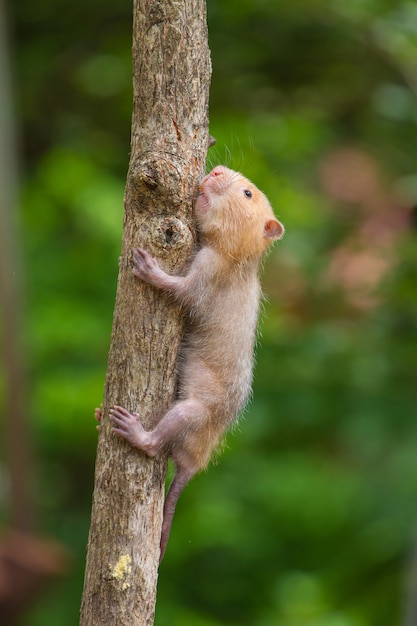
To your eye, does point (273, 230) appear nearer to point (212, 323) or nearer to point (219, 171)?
point (219, 171)

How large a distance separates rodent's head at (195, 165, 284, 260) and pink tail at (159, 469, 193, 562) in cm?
112

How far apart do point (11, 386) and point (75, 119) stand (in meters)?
3.19

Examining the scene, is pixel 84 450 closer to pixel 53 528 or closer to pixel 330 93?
pixel 53 528

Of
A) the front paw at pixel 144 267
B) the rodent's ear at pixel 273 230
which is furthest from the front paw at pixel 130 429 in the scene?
the rodent's ear at pixel 273 230

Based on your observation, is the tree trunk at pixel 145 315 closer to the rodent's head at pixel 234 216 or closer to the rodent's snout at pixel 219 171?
the rodent's head at pixel 234 216

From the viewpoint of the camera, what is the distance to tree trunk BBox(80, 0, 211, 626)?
4.05 metres

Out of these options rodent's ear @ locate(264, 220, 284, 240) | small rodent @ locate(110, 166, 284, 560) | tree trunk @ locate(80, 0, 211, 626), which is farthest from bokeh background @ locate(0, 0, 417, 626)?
tree trunk @ locate(80, 0, 211, 626)

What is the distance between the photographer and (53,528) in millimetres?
10320

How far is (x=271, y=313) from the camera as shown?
9.71 metres

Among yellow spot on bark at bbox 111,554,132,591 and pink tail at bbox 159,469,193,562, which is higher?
pink tail at bbox 159,469,193,562

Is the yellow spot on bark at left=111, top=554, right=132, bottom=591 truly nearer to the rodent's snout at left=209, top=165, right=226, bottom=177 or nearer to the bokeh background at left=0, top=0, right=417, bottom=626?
the rodent's snout at left=209, top=165, right=226, bottom=177

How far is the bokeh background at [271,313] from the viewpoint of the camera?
8.59 meters

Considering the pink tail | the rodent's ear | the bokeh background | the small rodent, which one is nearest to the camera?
the small rodent

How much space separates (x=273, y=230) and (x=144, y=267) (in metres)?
1.34
